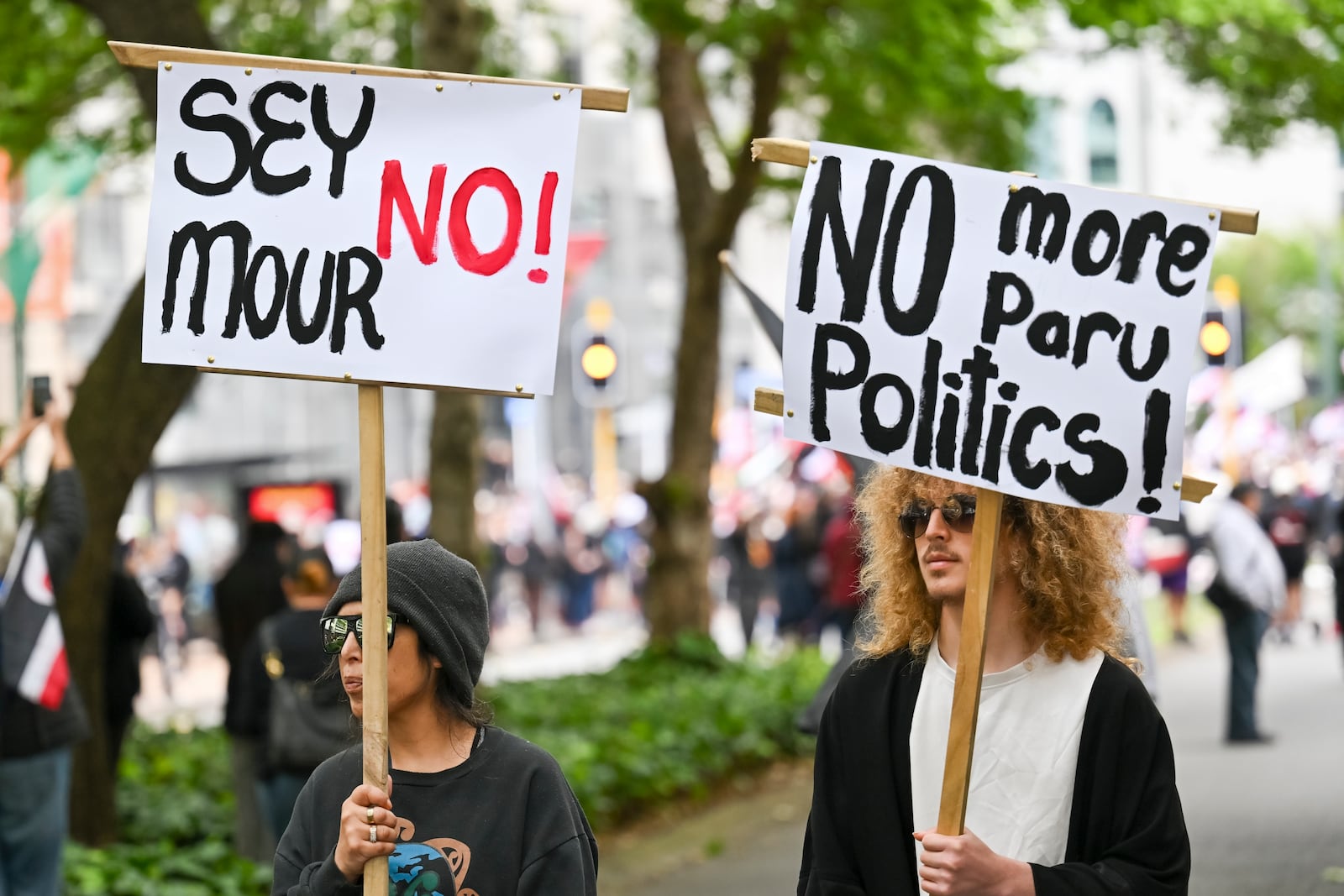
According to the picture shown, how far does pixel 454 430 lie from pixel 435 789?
9484 millimetres

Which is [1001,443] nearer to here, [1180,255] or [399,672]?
[1180,255]

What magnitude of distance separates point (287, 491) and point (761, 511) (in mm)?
6380

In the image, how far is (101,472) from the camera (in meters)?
8.80

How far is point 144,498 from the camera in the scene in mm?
32406

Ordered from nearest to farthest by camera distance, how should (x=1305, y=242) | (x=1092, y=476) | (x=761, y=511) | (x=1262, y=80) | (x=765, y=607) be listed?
1. (x=1092, y=476)
2. (x=1262, y=80)
3. (x=761, y=511)
4. (x=765, y=607)
5. (x=1305, y=242)

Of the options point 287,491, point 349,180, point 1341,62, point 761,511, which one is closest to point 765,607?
point 761,511

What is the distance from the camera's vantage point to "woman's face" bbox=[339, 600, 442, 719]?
134 inches

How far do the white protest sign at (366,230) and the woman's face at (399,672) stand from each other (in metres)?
0.48

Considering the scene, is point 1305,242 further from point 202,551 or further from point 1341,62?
point 1341,62

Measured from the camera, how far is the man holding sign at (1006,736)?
3318 millimetres

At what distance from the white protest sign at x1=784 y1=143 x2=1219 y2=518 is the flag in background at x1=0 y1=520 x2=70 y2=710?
3.50m

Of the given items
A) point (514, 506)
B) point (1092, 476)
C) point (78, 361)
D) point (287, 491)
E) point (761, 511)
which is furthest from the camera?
point (78, 361)

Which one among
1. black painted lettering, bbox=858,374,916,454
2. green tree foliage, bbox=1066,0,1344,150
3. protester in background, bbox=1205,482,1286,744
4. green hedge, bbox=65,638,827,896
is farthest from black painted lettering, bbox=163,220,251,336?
protester in background, bbox=1205,482,1286,744

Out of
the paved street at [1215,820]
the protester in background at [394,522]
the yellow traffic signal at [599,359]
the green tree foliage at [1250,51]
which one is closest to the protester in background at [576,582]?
the yellow traffic signal at [599,359]
